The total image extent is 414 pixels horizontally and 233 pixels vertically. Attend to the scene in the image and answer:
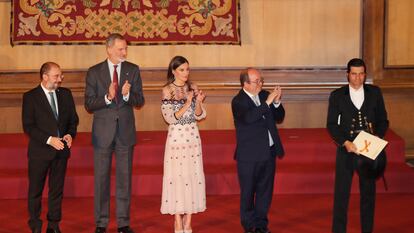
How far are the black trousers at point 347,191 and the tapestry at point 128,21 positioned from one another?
410 centimetres

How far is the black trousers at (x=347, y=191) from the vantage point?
611 cm

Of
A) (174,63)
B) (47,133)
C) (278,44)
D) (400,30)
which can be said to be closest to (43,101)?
(47,133)

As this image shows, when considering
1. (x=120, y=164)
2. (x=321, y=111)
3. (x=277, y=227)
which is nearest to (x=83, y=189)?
(x=120, y=164)

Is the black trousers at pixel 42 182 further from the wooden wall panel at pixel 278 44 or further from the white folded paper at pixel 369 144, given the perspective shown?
the wooden wall panel at pixel 278 44

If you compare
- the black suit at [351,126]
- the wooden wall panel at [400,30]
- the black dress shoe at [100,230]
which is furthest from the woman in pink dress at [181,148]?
the wooden wall panel at [400,30]

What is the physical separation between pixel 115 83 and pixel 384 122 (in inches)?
89.1

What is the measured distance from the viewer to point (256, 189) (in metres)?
6.69

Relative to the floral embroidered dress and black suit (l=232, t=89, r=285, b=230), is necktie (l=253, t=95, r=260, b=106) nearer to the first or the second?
black suit (l=232, t=89, r=285, b=230)

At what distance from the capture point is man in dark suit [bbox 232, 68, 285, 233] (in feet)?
21.2

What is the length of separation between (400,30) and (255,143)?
4.31 meters

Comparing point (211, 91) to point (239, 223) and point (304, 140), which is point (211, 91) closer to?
point (304, 140)

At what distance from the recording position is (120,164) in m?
6.66

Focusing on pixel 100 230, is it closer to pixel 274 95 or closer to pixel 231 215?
pixel 231 215

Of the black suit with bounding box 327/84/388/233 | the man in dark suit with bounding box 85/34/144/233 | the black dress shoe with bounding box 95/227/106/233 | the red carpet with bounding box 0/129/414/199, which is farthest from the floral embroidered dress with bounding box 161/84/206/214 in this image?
the red carpet with bounding box 0/129/414/199
